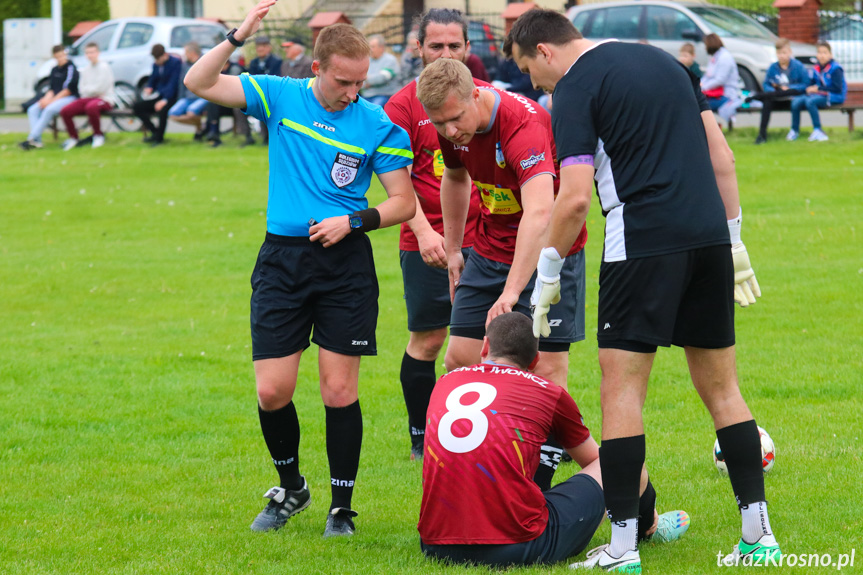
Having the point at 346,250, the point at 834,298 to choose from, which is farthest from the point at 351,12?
the point at 346,250

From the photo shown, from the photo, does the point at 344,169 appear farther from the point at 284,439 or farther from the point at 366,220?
the point at 284,439

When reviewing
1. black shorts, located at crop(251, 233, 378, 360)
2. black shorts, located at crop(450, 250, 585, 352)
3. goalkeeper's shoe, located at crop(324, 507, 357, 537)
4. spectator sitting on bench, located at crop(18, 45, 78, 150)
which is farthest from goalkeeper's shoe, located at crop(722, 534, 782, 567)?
spectator sitting on bench, located at crop(18, 45, 78, 150)

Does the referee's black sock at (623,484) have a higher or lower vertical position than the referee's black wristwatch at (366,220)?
lower

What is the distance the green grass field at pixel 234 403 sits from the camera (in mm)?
4910

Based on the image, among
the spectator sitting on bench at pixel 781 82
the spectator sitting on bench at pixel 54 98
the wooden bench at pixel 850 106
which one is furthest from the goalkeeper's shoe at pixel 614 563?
the spectator sitting on bench at pixel 54 98

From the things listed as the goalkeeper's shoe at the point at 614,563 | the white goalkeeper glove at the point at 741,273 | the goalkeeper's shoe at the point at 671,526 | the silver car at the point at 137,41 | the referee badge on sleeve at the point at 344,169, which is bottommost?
the goalkeeper's shoe at the point at 671,526

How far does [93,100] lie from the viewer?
2167 cm

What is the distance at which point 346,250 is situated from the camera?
16.7 ft

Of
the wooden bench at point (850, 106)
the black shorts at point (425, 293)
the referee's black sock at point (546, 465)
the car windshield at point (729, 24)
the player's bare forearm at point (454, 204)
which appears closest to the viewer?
the referee's black sock at point (546, 465)

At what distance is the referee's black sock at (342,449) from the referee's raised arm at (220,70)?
156cm

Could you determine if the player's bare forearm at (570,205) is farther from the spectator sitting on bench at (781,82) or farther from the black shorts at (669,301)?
the spectator sitting on bench at (781,82)

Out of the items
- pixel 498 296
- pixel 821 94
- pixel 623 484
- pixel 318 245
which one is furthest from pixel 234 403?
pixel 821 94

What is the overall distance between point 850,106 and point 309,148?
52.1ft

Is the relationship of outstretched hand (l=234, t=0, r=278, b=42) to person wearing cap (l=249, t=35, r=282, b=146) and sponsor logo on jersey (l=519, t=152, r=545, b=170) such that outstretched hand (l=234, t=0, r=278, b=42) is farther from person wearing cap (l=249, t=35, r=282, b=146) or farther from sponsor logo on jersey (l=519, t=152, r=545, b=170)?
person wearing cap (l=249, t=35, r=282, b=146)
